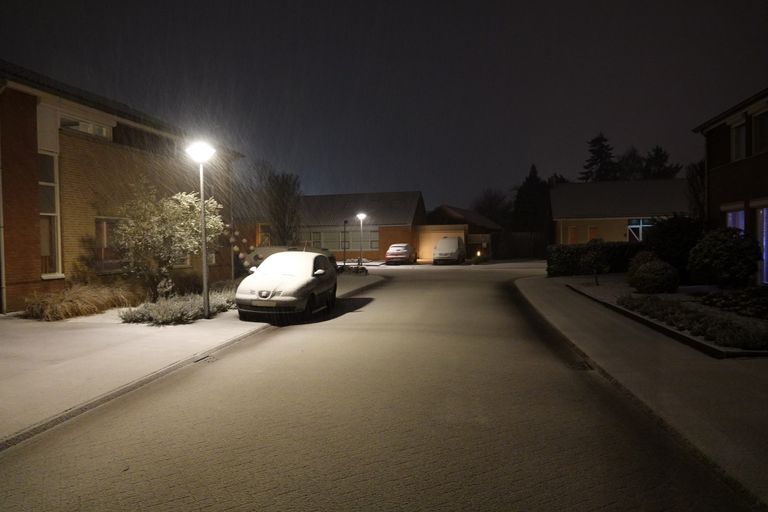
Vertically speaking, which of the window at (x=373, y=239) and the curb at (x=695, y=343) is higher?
the window at (x=373, y=239)

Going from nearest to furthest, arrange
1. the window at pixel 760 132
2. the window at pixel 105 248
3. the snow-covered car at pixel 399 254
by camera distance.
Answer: the window at pixel 760 132 → the window at pixel 105 248 → the snow-covered car at pixel 399 254

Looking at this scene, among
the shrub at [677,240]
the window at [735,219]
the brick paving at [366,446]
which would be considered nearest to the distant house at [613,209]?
the window at [735,219]

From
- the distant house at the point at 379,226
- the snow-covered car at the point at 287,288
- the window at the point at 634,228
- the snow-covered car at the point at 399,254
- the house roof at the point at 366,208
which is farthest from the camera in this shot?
the house roof at the point at 366,208

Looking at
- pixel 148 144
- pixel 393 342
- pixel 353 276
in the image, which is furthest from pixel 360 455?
pixel 353 276

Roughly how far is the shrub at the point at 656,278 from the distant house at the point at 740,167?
2.65m

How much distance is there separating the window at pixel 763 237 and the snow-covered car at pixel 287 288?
39.4 ft

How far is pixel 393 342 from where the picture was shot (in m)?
9.59

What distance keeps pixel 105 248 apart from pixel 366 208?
3326cm

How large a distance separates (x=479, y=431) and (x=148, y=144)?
16968mm

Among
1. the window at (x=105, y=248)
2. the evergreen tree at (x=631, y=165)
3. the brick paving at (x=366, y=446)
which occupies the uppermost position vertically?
the evergreen tree at (x=631, y=165)

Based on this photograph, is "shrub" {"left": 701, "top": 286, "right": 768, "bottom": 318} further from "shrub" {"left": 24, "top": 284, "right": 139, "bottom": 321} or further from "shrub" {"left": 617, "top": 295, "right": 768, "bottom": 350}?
"shrub" {"left": 24, "top": 284, "right": 139, "bottom": 321}

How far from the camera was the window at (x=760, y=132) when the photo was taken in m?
15.6

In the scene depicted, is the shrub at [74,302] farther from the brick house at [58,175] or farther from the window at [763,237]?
the window at [763,237]

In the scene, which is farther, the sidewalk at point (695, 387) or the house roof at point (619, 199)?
the house roof at point (619, 199)
